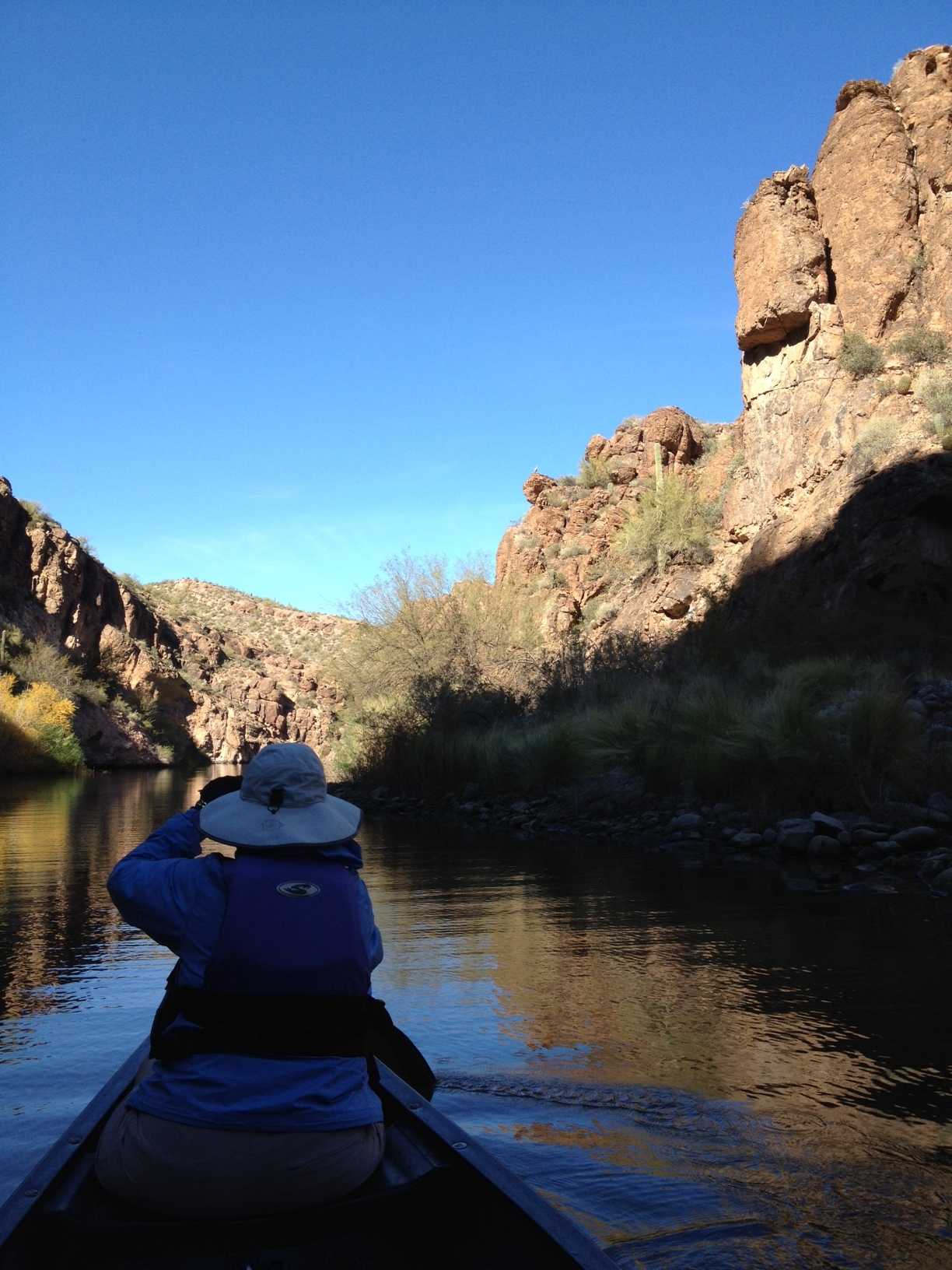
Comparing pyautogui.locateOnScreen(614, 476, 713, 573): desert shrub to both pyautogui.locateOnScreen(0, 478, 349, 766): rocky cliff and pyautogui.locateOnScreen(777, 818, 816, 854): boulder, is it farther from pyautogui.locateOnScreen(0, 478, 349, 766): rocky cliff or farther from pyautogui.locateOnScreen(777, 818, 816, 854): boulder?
pyautogui.locateOnScreen(777, 818, 816, 854): boulder

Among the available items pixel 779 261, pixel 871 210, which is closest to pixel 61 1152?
pixel 871 210

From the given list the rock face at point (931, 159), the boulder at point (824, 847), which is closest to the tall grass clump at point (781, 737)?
the boulder at point (824, 847)

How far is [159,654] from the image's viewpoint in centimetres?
7706

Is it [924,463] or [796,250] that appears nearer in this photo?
[924,463]

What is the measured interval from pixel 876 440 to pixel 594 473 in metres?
18.7

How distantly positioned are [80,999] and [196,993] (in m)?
4.64

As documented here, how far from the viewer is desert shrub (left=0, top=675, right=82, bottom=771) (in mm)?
39906

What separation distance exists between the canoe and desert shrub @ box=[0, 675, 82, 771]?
1576 inches

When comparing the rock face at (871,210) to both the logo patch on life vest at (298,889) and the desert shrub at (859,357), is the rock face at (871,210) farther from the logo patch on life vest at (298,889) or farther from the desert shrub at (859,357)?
the logo patch on life vest at (298,889)

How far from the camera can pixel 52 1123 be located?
448 centimetres

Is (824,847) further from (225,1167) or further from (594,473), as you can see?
(594,473)

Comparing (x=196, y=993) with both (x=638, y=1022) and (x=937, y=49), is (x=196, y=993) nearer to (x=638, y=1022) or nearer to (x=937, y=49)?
(x=638, y=1022)

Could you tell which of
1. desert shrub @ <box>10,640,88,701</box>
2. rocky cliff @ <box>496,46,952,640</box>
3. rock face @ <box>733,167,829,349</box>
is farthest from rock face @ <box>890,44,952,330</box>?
desert shrub @ <box>10,640,88,701</box>

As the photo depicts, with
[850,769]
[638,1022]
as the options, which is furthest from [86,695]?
[638,1022]
